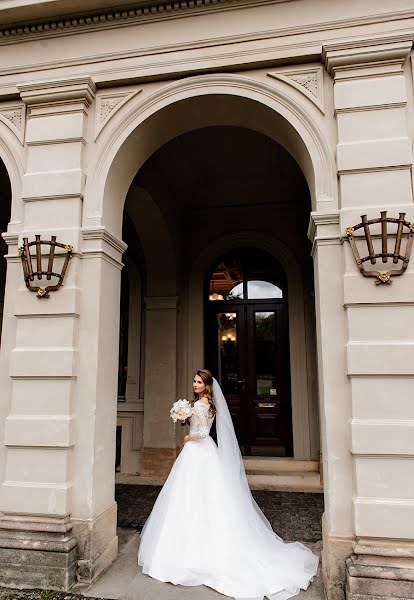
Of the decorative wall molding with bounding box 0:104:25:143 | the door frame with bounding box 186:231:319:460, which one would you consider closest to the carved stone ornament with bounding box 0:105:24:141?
the decorative wall molding with bounding box 0:104:25:143

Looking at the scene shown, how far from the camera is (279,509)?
5.43m

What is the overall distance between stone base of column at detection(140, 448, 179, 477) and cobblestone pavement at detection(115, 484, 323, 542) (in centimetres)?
49

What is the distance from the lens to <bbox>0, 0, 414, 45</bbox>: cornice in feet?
12.7

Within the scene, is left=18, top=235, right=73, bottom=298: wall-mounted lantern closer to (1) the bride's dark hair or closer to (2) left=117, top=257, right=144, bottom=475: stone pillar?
(1) the bride's dark hair

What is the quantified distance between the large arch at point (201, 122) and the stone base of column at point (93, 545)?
278 centimetres

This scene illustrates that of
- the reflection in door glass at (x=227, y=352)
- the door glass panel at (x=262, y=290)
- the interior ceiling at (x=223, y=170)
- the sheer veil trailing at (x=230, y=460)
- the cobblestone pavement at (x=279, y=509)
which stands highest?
the interior ceiling at (x=223, y=170)

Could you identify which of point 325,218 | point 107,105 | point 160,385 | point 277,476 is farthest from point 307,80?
point 277,476

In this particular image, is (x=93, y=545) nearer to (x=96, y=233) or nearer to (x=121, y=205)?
(x=96, y=233)

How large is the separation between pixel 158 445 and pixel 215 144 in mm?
5045

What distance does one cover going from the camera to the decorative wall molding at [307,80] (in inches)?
154

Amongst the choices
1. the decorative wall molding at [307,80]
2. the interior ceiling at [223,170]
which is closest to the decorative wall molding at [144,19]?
the decorative wall molding at [307,80]

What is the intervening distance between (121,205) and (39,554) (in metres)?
3.40

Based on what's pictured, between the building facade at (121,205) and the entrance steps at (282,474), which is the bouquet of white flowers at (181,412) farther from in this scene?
the entrance steps at (282,474)

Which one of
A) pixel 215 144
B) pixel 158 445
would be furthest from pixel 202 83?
pixel 158 445
